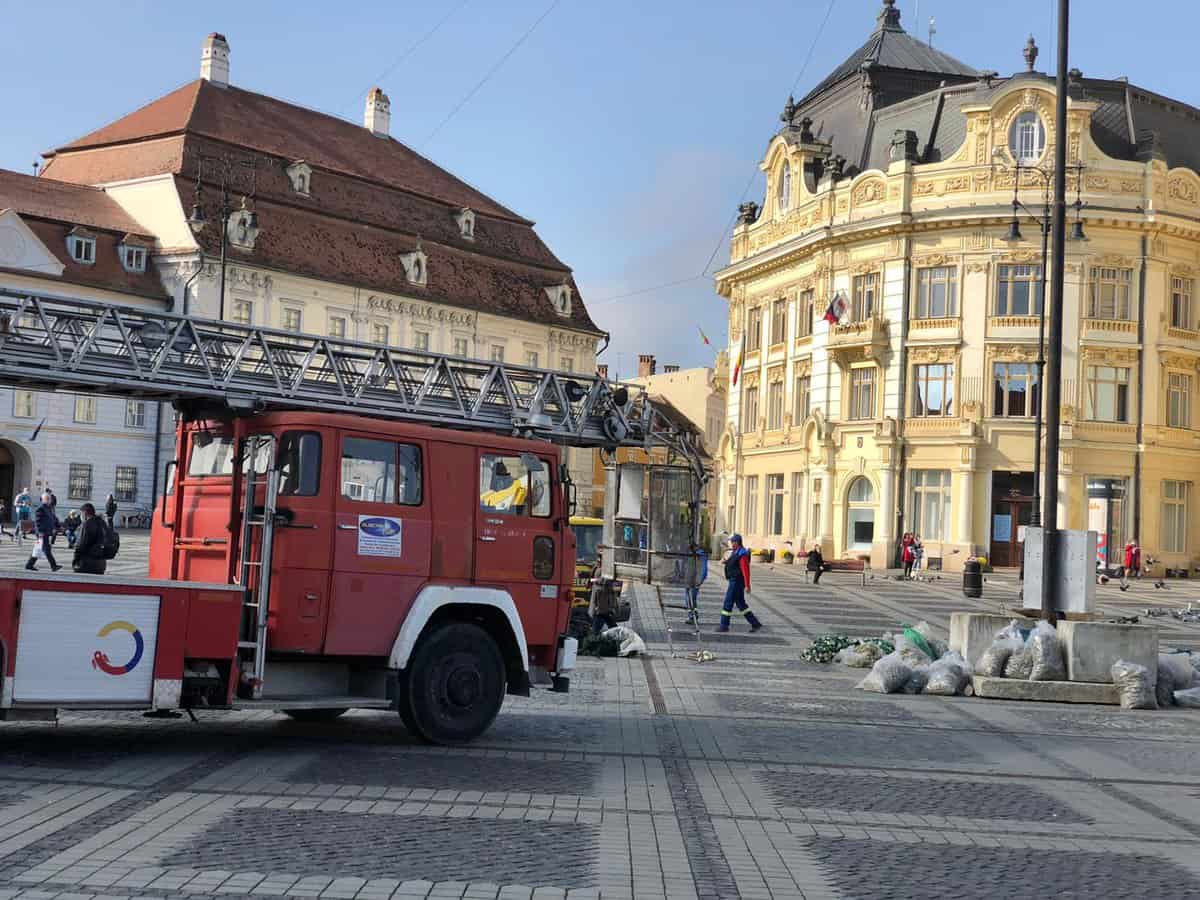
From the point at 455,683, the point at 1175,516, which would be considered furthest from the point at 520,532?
the point at 1175,516

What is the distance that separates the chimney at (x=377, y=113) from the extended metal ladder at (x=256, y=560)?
69153 mm

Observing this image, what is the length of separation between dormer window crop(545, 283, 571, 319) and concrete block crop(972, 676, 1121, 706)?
61.6 metres

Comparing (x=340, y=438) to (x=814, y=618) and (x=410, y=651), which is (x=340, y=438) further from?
(x=814, y=618)

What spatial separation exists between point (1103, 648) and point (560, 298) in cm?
6209

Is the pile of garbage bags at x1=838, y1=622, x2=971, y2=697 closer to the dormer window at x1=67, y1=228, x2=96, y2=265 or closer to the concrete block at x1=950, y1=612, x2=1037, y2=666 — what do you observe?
the concrete block at x1=950, y1=612, x2=1037, y2=666

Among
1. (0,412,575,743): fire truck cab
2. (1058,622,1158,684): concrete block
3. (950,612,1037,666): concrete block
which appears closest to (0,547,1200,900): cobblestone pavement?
(0,412,575,743): fire truck cab

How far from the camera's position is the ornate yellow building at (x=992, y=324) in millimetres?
55312

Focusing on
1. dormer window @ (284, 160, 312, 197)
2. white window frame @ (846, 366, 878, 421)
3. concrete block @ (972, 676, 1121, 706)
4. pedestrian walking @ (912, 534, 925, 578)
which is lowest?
concrete block @ (972, 676, 1121, 706)

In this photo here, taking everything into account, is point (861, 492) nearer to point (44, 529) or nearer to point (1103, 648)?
point (44, 529)

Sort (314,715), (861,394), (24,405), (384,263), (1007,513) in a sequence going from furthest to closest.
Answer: (384,263) < (24,405) < (861,394) < (1007,513) < (314,715)

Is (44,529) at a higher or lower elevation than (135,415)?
lower

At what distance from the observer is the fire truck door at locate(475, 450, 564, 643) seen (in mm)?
12812

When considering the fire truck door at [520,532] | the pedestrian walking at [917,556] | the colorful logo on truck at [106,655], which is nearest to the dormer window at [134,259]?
the pedestrian walking at [917,556]

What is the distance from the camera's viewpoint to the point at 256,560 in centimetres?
1157
